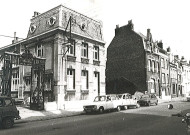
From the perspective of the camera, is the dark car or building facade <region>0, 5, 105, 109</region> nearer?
building facade <region>0, 5, 105, 109</region>

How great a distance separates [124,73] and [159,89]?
25.2ft

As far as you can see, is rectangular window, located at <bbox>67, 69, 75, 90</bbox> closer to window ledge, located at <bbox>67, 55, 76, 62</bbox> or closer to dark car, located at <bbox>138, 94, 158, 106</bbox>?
window ledge, located at <bbox>67, 55, 76, 62</bbox>

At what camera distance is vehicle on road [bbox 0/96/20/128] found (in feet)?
37.0

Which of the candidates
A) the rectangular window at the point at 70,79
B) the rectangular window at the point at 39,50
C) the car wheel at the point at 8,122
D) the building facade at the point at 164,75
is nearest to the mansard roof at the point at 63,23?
the rectangular window at the point at 39,50

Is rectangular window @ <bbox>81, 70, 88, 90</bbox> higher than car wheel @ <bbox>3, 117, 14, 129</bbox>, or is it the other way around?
rectangular window @ <bbox>81, 70, 88, 90</bbox>

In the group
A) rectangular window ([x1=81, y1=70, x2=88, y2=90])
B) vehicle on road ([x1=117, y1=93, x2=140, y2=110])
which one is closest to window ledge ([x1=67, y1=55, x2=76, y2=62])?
rectangular window ([x1=81, y1=70, x2=88, y2=90])

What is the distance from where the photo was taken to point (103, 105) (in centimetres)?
1770

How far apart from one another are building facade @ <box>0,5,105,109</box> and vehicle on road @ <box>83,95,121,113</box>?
383cm

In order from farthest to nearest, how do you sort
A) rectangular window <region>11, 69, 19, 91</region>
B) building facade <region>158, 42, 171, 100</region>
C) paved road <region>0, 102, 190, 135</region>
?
1. building facade <region>158, 42, 171, 100</region>
2. rectangular window <region>11, 69, 19, 91</region>
3. paved road <region>0, 102, 190, 135</region>

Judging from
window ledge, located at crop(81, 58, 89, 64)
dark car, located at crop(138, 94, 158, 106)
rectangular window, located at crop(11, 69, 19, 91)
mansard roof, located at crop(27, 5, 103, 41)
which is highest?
mansard roof, located at crop(27, 5, 103, 41)

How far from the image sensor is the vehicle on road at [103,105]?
56.3ft

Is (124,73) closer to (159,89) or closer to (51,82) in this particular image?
(159,89)

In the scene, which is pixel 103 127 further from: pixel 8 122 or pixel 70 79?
pixel 70 79

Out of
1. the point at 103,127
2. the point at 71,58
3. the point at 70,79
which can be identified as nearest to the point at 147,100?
the point at 70,79
